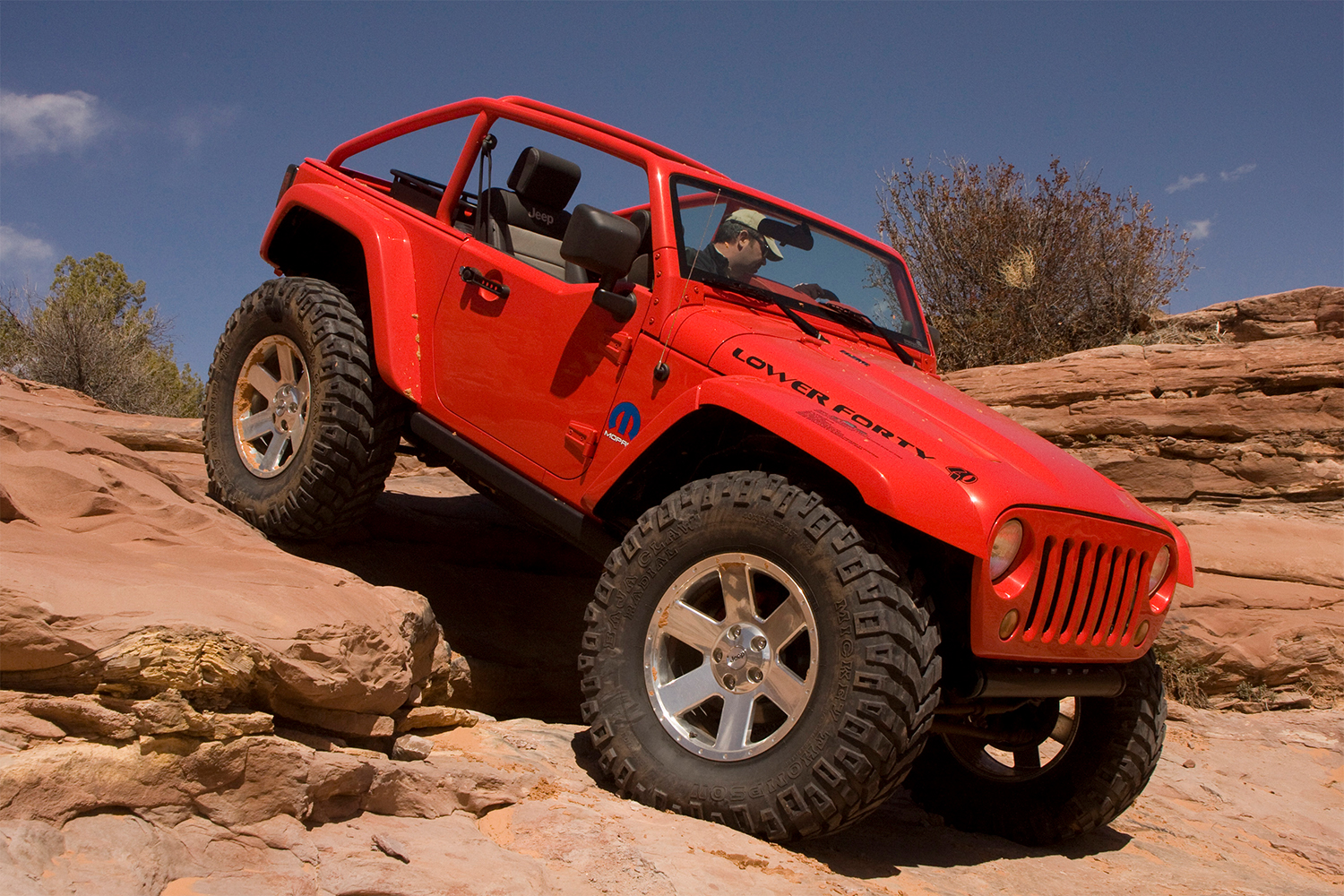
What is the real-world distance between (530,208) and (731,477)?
84.7 inches

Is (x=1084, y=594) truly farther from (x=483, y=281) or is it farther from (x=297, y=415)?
(x=297, y=415)

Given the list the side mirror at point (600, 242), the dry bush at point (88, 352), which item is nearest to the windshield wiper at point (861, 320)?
the side mirror at point (600, 242)

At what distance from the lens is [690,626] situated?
10.4 ft

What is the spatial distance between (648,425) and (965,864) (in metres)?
1.79

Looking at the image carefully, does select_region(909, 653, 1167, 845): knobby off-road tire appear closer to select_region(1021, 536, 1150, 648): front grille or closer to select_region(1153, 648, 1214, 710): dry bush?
select_region(1021, 536, 1150, 648): front grille

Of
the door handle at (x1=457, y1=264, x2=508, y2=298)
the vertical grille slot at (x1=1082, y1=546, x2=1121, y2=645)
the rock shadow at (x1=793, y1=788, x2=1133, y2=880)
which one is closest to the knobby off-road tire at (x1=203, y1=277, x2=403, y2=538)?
the door handle at (x1=457, y1=264, x2=508, y2=298)

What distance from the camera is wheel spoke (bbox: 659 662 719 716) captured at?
10.2ft

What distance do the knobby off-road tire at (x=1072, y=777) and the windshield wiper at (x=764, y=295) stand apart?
5.37ft

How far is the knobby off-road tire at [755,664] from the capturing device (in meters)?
2.78

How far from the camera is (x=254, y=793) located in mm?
2422

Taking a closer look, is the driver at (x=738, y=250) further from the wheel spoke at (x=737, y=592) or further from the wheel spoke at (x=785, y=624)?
the wheel spoke at (x=785, y=624)

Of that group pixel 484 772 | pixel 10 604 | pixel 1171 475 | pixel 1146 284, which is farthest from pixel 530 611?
pixel 1146 284

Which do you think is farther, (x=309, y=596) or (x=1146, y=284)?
(x=1146, y=284)

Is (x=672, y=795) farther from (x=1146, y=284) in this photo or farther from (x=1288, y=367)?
(x=1146, y=284)
